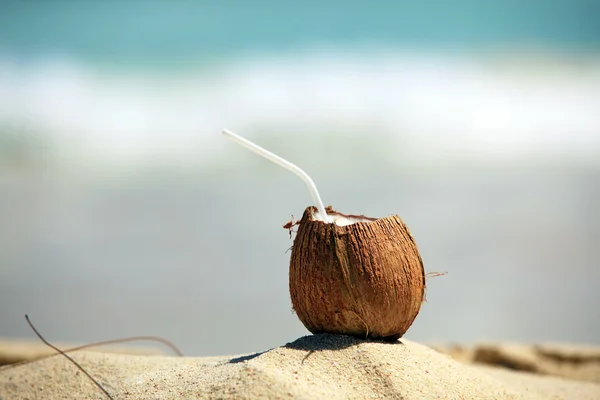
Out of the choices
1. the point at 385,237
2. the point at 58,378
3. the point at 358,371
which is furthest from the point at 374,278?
the point at 58,378

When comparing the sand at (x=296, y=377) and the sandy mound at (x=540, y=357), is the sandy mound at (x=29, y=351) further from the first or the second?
the sandy mound at (x=540, y=357)

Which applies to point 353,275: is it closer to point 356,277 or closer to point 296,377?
point 356,277

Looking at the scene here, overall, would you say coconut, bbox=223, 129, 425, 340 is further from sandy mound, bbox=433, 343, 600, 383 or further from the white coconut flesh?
sandy mound, bbox=433, 343, 600, 383

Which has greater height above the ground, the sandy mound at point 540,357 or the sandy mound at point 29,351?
the sandy mound at point 540,357

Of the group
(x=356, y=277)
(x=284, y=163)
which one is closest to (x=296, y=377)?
(x=356, y=277)

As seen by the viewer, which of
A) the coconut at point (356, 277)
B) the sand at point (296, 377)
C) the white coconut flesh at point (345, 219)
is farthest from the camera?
the white coconut flesh at point (345, 219)

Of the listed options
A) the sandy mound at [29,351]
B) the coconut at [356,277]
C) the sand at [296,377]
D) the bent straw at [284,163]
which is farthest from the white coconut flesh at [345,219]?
the sandy mound at [29,351]

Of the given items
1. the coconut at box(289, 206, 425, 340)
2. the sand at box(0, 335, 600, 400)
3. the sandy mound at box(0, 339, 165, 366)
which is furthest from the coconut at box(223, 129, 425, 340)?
the sandy mound at box(0, 339, 165, 366)

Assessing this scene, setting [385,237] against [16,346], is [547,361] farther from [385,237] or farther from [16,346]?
[16,346]
